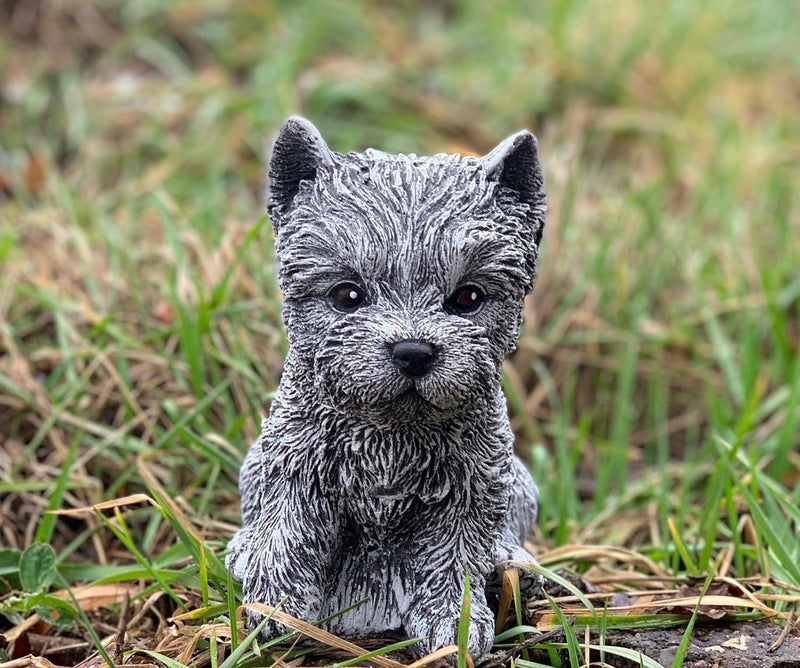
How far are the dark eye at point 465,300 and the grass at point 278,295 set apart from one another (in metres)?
0.79

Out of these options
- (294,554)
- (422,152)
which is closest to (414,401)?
(294,554)

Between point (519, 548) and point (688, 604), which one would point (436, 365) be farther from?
point (688, 604)

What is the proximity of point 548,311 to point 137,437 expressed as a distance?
204 centimetres

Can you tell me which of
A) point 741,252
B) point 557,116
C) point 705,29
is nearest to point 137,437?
point 741,252

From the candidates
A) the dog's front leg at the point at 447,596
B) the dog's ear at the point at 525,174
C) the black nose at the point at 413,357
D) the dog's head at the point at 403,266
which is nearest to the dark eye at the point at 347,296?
the dog's head at the point at 403,266

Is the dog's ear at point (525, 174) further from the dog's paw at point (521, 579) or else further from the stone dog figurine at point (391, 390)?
the dog's paw at point (521, 579)

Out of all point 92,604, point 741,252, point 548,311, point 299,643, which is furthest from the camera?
point 741,252

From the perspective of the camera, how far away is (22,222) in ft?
16.3

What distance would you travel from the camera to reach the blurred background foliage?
145 inches

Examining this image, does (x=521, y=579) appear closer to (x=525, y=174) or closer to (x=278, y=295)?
(x=525, y=174)

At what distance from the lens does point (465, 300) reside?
2.16 meters

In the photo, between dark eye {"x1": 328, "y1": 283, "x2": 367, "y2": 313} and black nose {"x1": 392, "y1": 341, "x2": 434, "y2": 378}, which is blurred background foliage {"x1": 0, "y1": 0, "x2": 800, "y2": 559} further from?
black nose {"x1": 392, "y1": 341, "x2": 434, "y2": 378}

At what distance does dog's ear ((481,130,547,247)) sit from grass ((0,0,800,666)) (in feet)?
3.12

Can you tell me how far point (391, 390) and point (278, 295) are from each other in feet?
6.61
